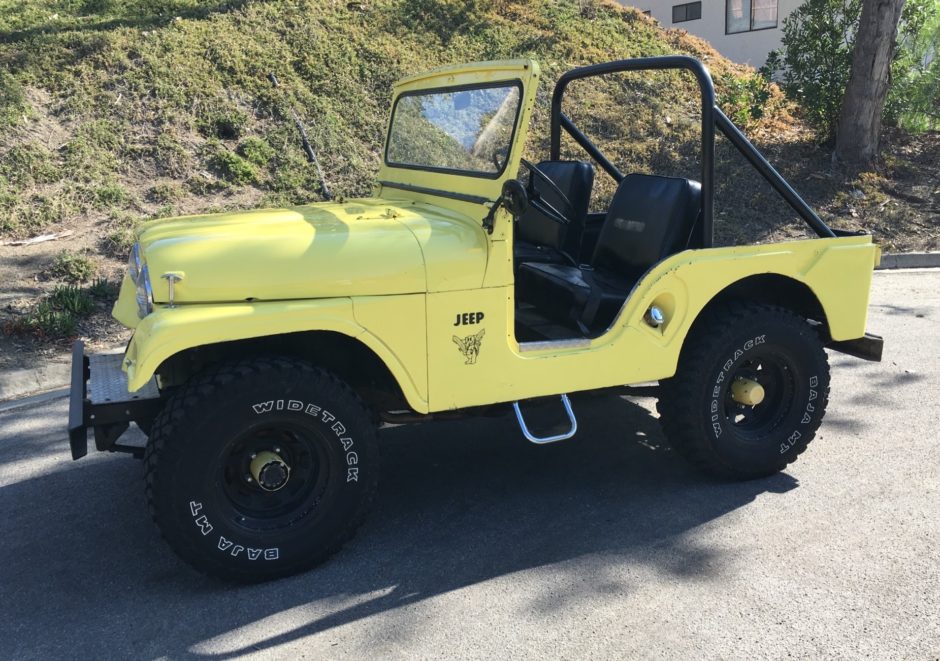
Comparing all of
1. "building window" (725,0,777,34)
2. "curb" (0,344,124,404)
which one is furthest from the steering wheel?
"building window" (725,0,777,34)

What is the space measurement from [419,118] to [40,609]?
2754mm

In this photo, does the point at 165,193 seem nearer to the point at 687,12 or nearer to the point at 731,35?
the point at 731,35

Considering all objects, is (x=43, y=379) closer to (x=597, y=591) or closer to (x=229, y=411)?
(x=229, y=411)

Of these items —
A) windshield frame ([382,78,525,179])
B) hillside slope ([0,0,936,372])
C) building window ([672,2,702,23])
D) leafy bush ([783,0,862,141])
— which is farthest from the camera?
building window ([672,2,702,23])

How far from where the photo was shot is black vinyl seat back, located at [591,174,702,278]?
4008 millimetres

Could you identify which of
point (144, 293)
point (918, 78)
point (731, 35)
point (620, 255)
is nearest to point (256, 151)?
point (620, 255)

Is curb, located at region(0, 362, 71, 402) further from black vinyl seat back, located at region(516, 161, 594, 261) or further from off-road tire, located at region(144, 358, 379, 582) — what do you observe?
black vinyl seat back, located at region(516, 161, 594, 261)

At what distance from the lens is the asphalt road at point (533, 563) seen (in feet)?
9.27

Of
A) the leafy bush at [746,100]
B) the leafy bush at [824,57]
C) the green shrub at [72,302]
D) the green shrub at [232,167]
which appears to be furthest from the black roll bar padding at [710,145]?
the leafy bush at [746,100]

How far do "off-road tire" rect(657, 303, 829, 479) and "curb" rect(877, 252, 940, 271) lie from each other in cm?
565

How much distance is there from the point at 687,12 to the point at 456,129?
17.5 metres

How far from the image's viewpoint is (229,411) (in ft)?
9.68

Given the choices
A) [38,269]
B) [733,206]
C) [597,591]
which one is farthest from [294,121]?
[597,591]

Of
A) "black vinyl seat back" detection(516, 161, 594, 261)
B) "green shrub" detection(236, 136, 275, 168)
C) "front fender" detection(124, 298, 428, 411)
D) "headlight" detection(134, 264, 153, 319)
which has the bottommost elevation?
"front fender" detection(124, 298, 428, 411)
